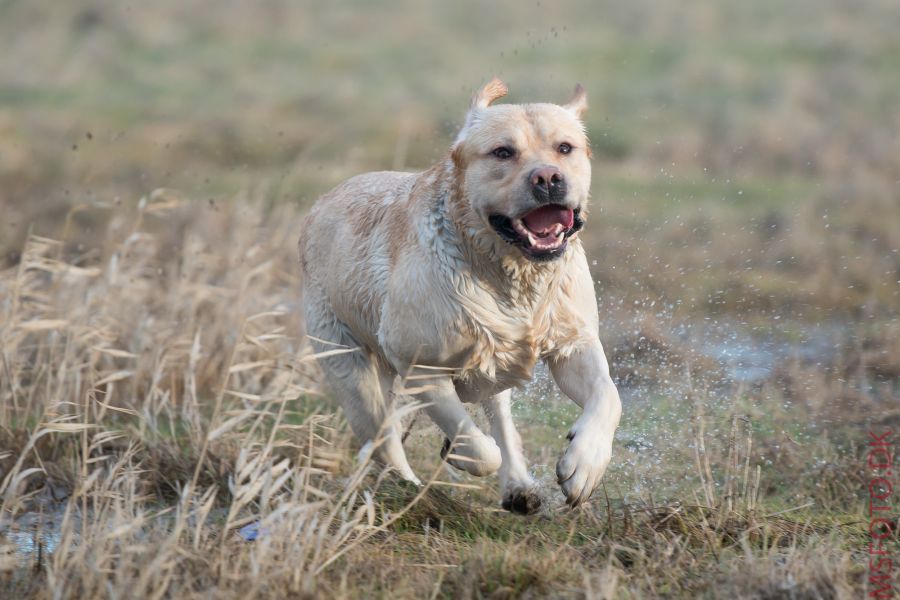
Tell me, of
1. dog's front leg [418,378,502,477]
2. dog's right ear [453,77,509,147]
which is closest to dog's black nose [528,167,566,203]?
dog's right ear [453,77,509,147]

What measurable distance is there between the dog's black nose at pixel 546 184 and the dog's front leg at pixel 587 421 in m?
0.75

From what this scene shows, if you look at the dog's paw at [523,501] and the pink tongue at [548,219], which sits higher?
the pink tongue at [548,219]

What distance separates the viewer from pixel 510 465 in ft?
18.2

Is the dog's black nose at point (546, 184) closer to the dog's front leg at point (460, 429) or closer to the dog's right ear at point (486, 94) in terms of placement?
the dog's right ear at point (486, 94)

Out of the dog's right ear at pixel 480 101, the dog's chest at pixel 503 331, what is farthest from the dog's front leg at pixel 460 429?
the dog's right ear at pixel 480 101

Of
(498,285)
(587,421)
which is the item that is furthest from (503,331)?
(587,421)

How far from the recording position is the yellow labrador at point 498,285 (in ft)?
15.9

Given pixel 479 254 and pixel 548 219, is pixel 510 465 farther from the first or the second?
pixel 548 219

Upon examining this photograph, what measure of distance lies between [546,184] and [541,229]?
232 millimetres

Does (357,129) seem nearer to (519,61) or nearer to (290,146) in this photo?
(290,146)

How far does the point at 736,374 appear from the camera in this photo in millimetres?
7680

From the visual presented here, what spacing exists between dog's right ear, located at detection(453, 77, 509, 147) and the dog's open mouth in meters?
0.49

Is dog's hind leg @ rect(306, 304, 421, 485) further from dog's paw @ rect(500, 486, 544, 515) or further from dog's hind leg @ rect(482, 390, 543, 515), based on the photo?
dog's paw @ rect(500, 486, 544, 515)

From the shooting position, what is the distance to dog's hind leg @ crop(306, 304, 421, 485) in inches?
230
